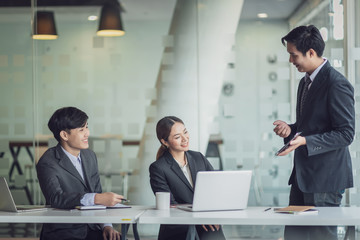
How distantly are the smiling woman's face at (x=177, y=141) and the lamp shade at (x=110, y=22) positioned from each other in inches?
92.7

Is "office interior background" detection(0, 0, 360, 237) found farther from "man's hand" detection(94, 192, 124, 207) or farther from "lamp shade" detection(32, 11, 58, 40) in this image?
"man's hand" detection(94, 192, 124, 207)

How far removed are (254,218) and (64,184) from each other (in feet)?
4.01

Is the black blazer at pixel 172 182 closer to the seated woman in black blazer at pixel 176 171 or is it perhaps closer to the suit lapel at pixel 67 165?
the seated woman in black blazer at pixel 176 171

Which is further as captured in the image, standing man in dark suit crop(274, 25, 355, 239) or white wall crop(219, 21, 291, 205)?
white wall crop(219, 21, 291, 205)

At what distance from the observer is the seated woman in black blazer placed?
138 inches

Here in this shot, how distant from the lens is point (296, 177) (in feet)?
11.2

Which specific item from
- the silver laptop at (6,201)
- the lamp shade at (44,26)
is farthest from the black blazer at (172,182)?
the lamp shade at (44,26)

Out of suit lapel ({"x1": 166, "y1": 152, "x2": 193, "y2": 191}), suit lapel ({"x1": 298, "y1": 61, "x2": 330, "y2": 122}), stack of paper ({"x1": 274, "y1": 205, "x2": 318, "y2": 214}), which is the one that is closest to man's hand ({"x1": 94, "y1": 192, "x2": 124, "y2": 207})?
suit lapel ({"x1": 166, "y1": 152, "x2": 193, "y2": 191})

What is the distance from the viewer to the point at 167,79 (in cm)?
598

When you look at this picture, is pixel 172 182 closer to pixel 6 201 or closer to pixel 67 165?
pixel 67 165

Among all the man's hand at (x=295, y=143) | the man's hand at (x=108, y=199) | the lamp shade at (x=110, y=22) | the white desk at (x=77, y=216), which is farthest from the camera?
the lamp shade at (x=110, y=22)

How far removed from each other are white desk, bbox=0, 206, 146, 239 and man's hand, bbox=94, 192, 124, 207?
0.18 feet

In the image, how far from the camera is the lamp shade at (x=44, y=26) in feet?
19.8

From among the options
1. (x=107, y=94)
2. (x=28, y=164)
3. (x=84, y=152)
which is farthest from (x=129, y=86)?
(x=84, y=152)
